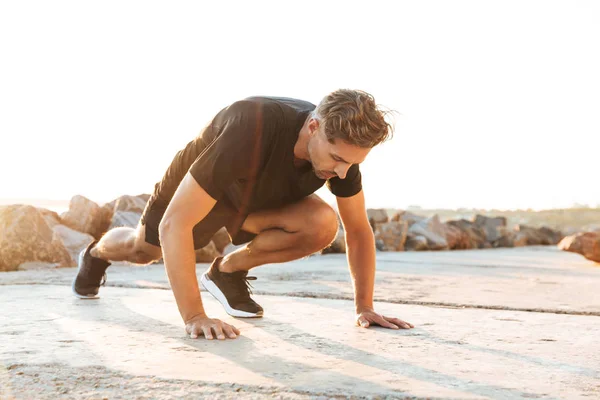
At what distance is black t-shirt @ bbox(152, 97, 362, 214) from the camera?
214cm

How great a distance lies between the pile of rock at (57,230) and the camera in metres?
4.53

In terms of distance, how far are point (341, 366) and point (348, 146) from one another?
0.76 m

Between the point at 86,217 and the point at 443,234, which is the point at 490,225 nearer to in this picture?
the point at 443,234

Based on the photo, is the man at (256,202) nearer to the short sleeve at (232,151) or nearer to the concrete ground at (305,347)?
the short sleeve at (232,151)

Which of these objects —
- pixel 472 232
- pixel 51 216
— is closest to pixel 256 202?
pixel 51 216

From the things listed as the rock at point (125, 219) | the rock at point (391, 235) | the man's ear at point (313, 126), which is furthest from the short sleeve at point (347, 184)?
the rock at point (391, 235)

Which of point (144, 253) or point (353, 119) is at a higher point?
point (353, 119)

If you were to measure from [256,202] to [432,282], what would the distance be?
1.73m

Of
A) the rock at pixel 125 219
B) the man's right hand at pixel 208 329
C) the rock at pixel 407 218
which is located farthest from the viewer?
the rock at pixel 407 218

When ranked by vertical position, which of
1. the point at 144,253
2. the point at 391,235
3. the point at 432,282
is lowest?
the point at 432,282

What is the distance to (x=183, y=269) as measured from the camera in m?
2.15

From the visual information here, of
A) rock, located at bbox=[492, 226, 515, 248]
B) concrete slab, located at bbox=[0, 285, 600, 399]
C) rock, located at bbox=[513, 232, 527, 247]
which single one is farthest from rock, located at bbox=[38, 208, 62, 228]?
rock, located at bbox=[513, 232, 527, 247]

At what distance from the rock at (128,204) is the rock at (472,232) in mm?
5105

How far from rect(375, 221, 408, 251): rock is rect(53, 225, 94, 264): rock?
11.8 feet
